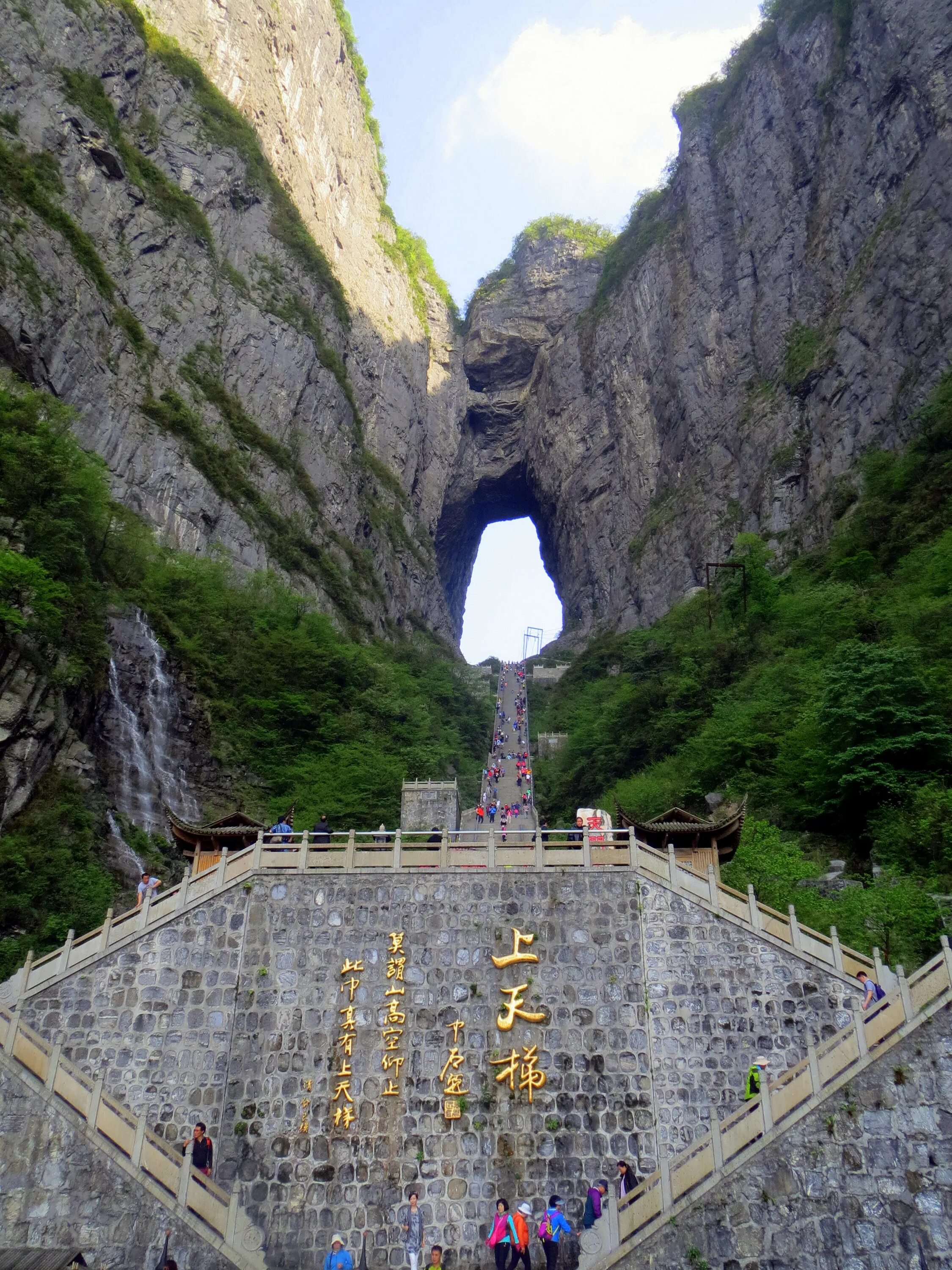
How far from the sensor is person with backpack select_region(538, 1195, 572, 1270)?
10.7 metres

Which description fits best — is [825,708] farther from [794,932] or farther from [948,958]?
[948,958]

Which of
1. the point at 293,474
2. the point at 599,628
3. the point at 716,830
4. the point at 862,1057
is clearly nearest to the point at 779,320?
the point at 599,628

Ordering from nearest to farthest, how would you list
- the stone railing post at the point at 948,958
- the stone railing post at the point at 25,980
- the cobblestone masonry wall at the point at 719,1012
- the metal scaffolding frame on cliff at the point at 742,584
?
1. the stone railing post at the point at 948,958
2. the cobblestone masonry wall at the point at 719,1012
3. the stone railing post at the point at 25,980
4. the metal scaffolding frame on cliff at the point at 742,584

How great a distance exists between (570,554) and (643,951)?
170 ft

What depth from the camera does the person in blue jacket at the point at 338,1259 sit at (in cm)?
1026

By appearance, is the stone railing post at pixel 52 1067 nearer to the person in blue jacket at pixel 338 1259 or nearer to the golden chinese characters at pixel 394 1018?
the person in blue jacket at pixel 338 1259

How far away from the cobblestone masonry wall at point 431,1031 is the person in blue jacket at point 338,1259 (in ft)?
5.20

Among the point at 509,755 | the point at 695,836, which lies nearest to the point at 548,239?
the point at 509,755

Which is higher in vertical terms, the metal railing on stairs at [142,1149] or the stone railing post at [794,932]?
the stone railing post at [794,932]

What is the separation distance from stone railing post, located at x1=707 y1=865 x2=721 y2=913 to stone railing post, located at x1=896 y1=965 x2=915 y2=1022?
3191 mm

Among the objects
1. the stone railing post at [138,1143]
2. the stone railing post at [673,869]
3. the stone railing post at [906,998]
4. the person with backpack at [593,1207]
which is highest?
the stone railing post at [673,869]

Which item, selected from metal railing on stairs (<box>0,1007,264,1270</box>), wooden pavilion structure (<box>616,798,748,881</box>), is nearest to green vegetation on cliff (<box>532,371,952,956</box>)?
wooden pavilion structure (<box>616,798,748,881</box>)

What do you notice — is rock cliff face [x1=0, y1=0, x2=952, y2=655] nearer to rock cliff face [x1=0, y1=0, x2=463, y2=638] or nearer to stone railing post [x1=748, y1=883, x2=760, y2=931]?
rock cliff face [x1=0, y1=0, x2=463, y2=638]

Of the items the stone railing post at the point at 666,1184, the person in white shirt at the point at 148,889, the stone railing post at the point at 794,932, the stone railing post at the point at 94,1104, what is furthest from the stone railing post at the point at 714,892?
the stone railing post at the point at 94,1104
